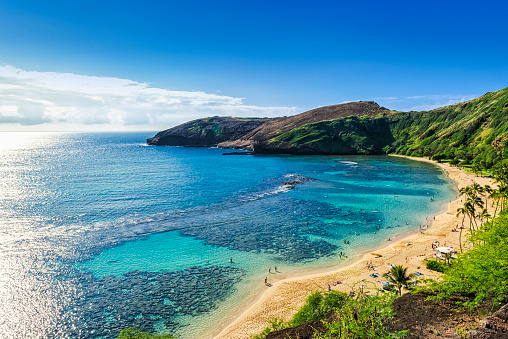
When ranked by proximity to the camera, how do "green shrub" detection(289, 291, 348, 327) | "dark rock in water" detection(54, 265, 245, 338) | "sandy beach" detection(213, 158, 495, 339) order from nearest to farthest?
1. "green shrub" detection(289, 291, 348, 327)
2. "dark rock in water" detection(54, 265, 245, 338)
3. "sandy beach" detection(213, 158, 495, 339)

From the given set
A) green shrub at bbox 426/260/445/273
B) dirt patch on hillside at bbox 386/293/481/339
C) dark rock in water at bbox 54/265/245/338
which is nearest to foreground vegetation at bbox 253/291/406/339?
dirt patch on hillside at bbox 386/293/481/339

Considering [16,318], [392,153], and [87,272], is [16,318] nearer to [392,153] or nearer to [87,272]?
[87,272]

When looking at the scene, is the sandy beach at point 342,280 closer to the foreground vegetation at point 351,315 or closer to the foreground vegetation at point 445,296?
the foreground vegetation at point 351,315

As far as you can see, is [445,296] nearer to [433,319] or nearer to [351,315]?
[433,319]

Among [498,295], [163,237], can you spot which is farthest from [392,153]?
[498,295]

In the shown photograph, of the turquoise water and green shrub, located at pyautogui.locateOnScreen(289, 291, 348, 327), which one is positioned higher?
green shrub, located at pyautogui.locateOnScreen(289, 291, 348, 327)

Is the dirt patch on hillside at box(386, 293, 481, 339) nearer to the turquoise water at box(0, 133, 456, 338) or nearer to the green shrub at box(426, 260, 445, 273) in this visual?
the turquoise water at box(0, 133, 456, 338)

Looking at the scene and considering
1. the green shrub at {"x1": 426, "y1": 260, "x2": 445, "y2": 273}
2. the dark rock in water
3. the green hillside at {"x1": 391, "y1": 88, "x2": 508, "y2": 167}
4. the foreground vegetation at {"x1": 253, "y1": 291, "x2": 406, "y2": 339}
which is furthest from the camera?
the green hillside at {"x1": 391, "y1": 88, "x2": 508, "y2": 167}
